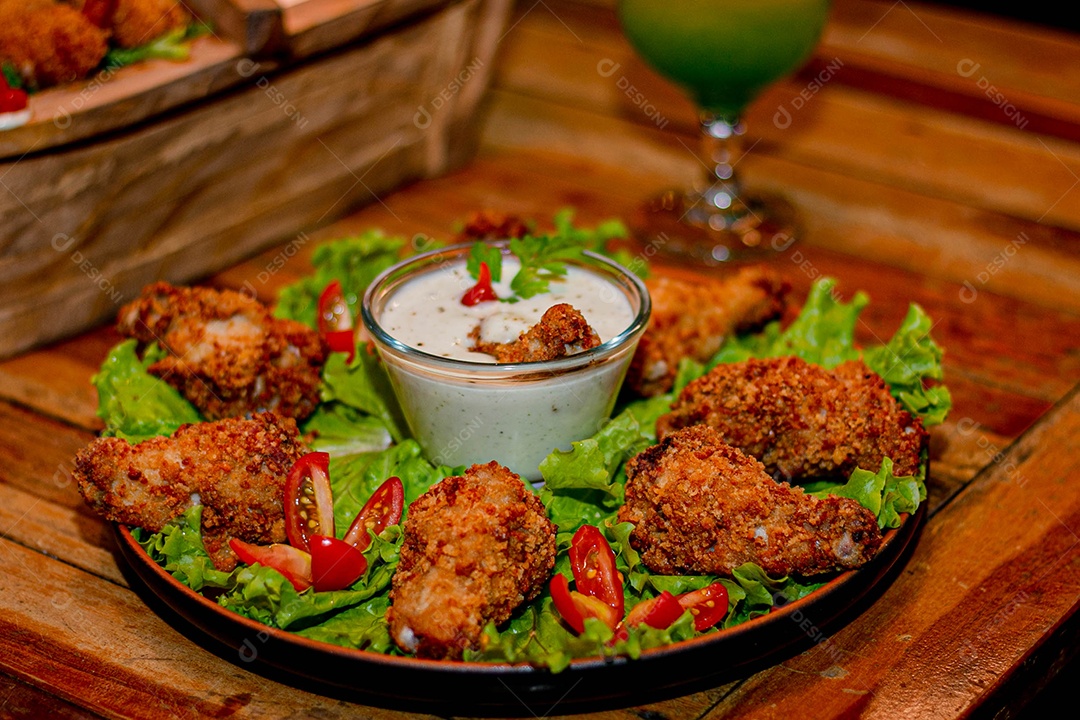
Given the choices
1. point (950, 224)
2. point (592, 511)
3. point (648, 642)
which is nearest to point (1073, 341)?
point (950, 224)

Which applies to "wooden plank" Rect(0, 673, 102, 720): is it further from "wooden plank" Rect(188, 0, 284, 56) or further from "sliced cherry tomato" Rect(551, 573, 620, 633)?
"wooden plank" Rect(188, 0, 284, 56)

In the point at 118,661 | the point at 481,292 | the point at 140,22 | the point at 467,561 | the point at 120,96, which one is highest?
the point at 140,22

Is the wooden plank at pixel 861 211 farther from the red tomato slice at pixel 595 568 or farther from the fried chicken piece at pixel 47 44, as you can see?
the red tomato slice at pixel 595 568

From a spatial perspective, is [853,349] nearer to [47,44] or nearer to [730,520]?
[730,520]

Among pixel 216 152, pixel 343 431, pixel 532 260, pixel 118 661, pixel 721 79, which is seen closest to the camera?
pixel 118 661

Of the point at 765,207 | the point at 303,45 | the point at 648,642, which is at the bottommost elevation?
the point at 765,207

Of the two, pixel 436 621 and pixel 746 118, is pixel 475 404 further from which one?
pixel 746 118

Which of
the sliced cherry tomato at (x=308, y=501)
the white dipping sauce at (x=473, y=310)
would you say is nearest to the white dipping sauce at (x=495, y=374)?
the white dipping sauce at (x=473, y=310)

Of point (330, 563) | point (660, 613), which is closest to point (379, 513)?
point (330, 563)
